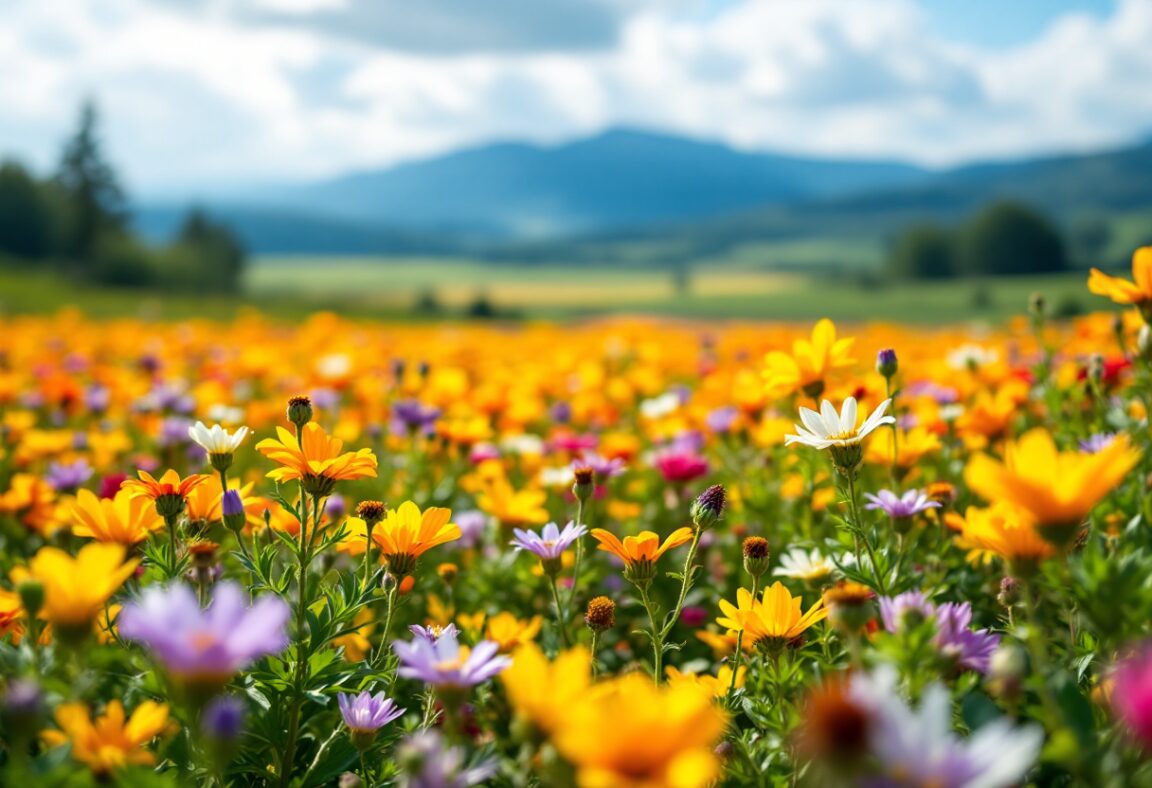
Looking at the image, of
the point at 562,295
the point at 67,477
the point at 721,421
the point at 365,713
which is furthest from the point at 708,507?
the point at 562,295

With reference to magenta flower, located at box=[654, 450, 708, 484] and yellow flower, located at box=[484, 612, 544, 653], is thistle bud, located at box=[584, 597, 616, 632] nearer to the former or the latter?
yellow flower, located at box=[484, 612, 544, 653]

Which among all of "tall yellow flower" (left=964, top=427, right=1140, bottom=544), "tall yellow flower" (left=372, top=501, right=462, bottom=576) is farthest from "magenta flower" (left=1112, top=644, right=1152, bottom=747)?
"tall yellow flower" (left=372, top=501, right=462, bottom=576)

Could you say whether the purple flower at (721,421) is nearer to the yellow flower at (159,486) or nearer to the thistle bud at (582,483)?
the thistle bud at (582,483)

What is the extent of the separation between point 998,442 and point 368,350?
14.5 feet

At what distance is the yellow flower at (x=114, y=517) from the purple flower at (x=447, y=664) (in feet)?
2.23

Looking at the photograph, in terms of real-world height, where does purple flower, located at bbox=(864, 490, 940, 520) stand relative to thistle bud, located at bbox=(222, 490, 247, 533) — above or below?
below

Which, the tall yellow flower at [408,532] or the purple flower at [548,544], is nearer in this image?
the tall yellow flower at [408,532]

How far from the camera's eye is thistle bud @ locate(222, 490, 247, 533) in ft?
5.22

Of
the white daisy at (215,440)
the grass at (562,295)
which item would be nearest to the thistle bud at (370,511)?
the white daisy at (215,440)

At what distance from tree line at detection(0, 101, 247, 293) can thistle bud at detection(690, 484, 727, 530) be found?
53.2 metres

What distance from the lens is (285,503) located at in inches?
63.3

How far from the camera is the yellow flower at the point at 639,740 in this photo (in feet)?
2.43

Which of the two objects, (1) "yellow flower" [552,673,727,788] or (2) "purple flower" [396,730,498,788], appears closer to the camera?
(1) "yellow flower" [552,673,727,788]

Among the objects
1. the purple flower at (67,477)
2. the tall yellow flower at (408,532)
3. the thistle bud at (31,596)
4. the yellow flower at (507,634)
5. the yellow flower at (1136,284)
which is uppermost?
the yellow flower at (1136,284)
